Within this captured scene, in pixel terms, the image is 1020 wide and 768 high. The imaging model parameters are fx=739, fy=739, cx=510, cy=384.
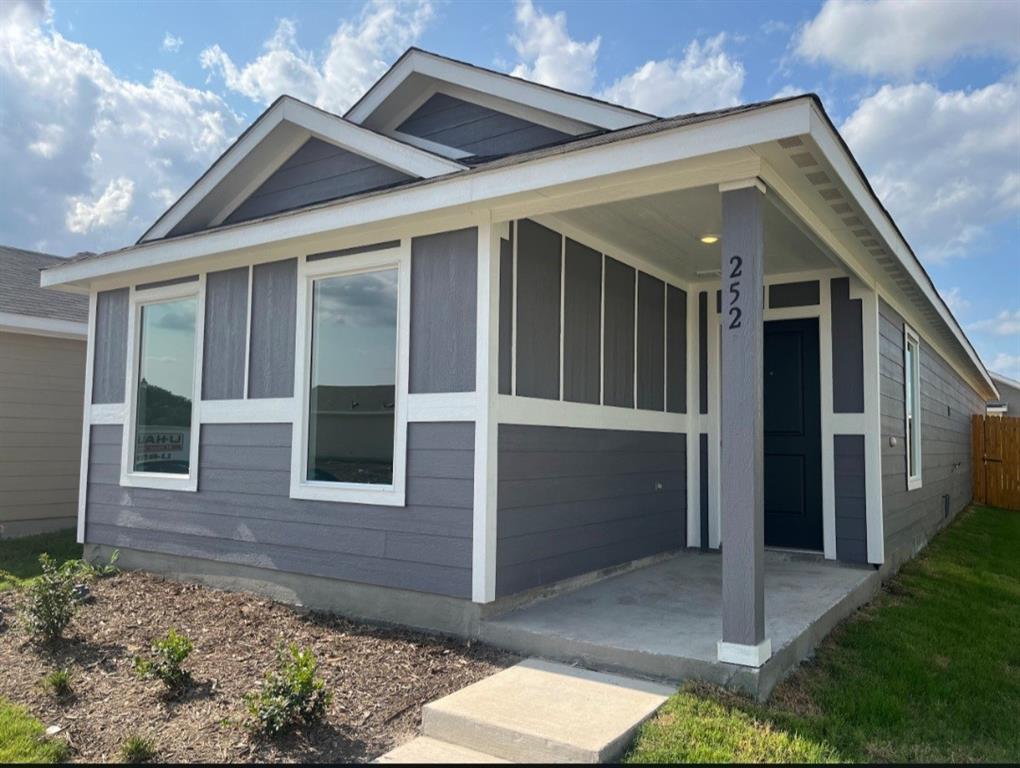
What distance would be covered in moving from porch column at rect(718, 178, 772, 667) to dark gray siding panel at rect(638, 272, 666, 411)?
252cm

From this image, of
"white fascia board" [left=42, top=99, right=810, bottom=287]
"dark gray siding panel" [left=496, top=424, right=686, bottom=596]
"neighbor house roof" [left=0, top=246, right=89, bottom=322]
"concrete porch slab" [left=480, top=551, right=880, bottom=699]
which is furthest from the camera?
"neighbor house roof" [left=0, top=246, right=89, bottom=322]

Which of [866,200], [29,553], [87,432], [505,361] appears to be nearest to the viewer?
[866,200]

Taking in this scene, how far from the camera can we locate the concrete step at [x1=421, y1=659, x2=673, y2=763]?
287 cm

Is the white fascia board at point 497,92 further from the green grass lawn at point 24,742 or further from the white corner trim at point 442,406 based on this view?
the green grass lawn at point 24,742

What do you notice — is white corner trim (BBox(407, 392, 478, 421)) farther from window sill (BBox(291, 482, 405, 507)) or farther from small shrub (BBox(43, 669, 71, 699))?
small shrub (BBox(43, 669, 71, 699))

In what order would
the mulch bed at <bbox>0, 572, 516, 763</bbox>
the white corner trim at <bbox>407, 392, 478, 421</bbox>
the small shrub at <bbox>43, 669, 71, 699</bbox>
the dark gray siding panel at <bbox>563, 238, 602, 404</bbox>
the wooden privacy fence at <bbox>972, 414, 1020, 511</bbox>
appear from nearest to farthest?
the mulch bed at <bbox>0, 572, 516, 763</bbox>, the small shrub at <bbox>43, 669, 71, 699</bbox>, the white corner trim at <bbox>407, 392, 478, 421</bbox>, the dark gray siding panel at <bbox>563, 238, 602, 404</bbox>, the wooden privacy fence at <bbox>972, 414, 1020, 511</bbox>

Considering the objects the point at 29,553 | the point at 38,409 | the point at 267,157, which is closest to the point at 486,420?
the point at 267,157

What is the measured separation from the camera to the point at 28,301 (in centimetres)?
913

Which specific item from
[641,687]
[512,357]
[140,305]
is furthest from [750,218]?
[140,305]

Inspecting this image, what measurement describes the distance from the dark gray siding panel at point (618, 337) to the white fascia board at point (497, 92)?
1114 mm

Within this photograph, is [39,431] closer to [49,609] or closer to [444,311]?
[49,609]

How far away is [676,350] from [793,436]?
1.29 m

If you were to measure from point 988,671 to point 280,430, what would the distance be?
4742 millimetres

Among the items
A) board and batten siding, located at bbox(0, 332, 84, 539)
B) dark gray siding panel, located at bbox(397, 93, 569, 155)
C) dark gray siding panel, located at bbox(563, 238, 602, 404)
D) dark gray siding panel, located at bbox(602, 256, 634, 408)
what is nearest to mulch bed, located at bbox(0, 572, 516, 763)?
dark gray siding panel, located at bbox(563, 238, 602, 404)
